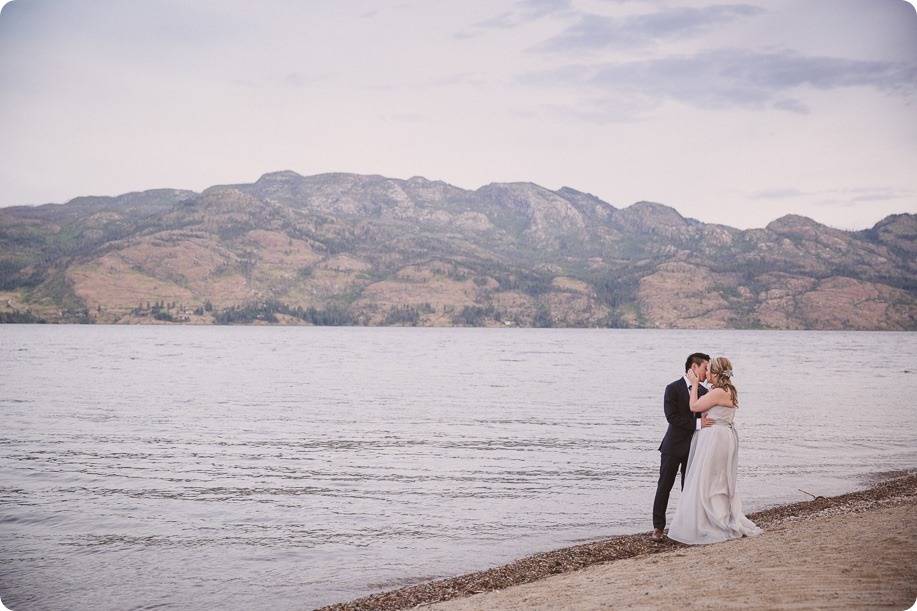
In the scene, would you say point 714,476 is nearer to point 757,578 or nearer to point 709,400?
point 709,400

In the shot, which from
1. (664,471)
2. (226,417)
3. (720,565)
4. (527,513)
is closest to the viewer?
(720,565)

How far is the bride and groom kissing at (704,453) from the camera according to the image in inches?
630

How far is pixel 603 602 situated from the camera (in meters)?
12.1

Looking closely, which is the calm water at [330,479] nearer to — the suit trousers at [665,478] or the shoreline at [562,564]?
the shoreline at [562,564]

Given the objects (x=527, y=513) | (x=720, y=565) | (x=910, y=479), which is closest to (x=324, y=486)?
(x=527, y=513)

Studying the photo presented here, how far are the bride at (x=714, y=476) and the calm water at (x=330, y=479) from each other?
184 inches

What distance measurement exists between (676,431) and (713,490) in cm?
139

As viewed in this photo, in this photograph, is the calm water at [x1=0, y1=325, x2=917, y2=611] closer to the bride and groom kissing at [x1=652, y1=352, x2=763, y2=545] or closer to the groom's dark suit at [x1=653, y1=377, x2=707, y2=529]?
the groom's dark suit at [x1=653, y1=377, x2=707, y2=529]

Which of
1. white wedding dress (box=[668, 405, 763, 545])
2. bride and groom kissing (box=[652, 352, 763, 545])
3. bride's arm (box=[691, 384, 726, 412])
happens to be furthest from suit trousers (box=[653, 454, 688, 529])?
bride's arm (box=[691, 384, 726, 412])

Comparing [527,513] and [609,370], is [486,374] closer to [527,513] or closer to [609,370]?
[609,370]

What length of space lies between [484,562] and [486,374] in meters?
83.3

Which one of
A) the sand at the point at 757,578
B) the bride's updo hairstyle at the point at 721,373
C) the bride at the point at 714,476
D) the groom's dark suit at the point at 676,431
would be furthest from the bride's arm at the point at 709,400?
the sand at the point at 757,578

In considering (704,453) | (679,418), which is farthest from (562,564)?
(679,418)

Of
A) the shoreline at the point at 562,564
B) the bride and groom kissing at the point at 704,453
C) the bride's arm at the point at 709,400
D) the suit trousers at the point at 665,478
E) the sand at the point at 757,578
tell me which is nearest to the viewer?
the sand at the point at 757,578
